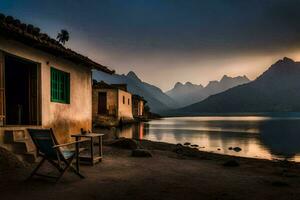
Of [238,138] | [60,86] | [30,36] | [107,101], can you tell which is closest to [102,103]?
[107,101]

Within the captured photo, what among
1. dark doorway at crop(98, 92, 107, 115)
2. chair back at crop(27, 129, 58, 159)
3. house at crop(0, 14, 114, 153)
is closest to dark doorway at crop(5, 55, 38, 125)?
house at crop(0, 14, 114, 153)

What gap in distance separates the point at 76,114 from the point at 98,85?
25.7 metres

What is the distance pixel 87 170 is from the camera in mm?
7145

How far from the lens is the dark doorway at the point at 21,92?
9.04m

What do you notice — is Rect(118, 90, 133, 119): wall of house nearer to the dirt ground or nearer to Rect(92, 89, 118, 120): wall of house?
Rect(92, 89, 118, 120): wall of house

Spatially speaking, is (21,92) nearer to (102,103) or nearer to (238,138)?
(238,138)

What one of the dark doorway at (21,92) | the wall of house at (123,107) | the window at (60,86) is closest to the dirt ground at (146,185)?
the dark doorway at (21,92)

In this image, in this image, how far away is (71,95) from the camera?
11.3m

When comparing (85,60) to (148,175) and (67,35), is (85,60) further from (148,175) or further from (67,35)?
(67,35)

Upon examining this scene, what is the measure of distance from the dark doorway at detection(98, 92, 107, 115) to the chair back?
102ft

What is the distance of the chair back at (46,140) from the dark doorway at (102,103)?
1219 inches

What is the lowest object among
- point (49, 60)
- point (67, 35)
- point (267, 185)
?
point (267, 185)

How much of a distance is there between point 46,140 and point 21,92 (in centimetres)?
490

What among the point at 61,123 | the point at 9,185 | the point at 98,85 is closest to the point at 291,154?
the point at 61,123
